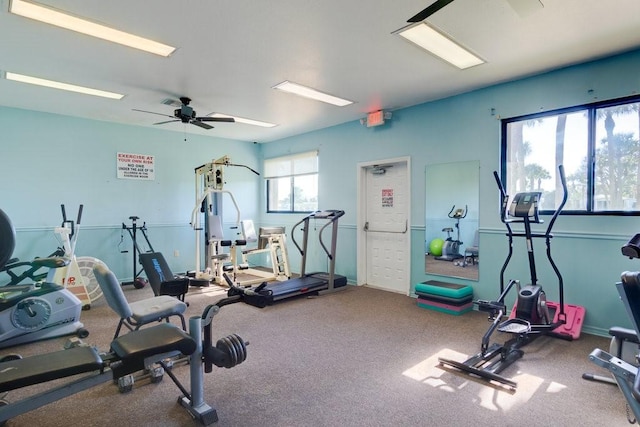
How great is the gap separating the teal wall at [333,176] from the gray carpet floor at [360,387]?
2.79 ft

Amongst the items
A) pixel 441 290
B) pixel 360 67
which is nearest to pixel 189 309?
pixel 441 290

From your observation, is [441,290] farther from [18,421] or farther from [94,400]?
[18,421]

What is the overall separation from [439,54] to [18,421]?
437 cm

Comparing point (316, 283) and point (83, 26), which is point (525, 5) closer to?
point (83, 26)

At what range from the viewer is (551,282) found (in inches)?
150

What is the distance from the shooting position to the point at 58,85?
420 cm

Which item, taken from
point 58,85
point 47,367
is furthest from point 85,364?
point 58,85

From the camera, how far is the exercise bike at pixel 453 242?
463cm

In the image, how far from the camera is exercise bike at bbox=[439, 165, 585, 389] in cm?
282

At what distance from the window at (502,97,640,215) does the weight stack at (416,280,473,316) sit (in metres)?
1.36

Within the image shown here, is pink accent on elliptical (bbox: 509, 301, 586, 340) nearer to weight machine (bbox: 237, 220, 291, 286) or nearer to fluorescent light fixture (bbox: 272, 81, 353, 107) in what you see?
fluorescent light fixture (bbox: 272, 81, 353, 107)

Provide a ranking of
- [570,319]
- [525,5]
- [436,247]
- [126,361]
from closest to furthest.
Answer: [126,361]
[525,5]
[570,319]
[436,247]

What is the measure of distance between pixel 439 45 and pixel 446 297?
9.37 ft

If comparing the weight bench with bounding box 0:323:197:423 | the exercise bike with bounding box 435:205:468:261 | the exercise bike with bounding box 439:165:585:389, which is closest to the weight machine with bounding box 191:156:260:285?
the exercise bike with bounding box 435:205:468:261
